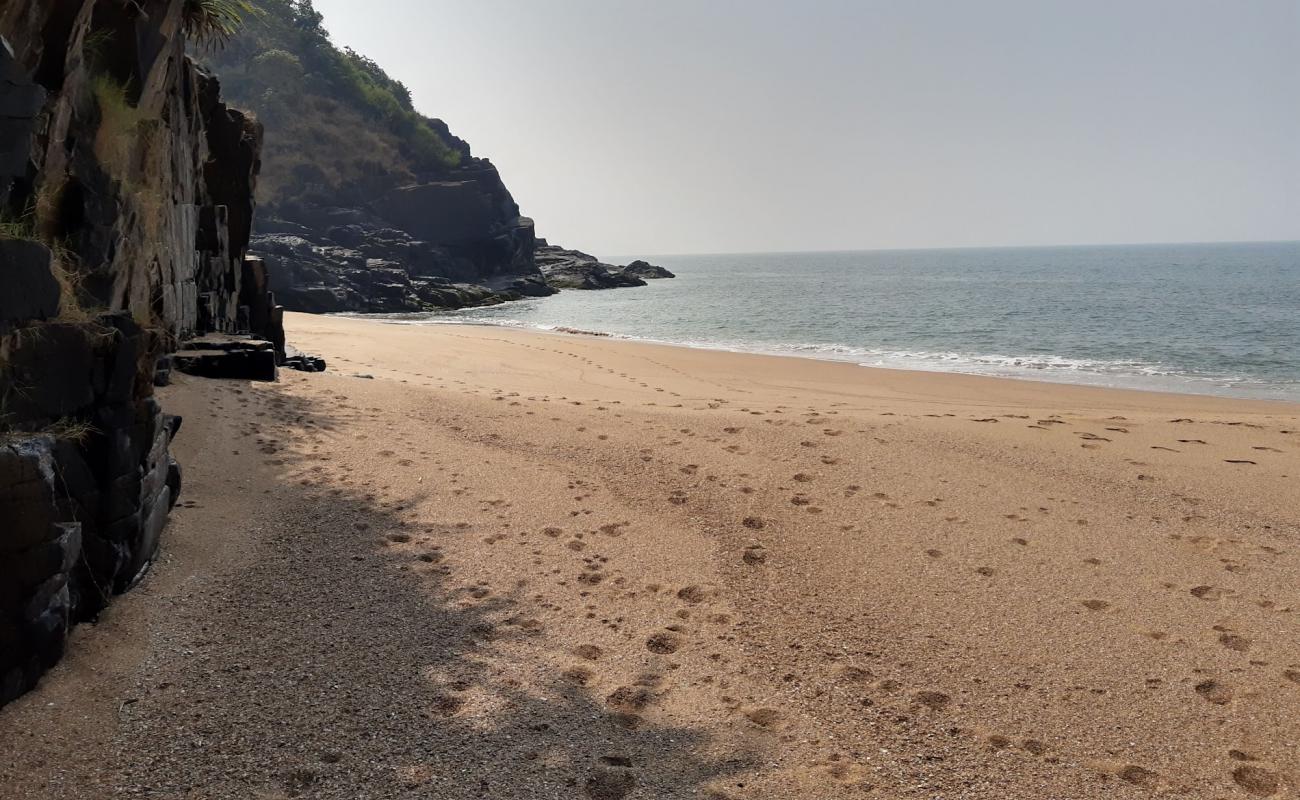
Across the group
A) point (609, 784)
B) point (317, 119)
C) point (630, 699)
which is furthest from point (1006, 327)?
point (317, 119)

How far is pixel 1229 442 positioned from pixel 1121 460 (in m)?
2.65

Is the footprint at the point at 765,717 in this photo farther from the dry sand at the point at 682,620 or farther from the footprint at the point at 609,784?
the footprint at the point at 609,784

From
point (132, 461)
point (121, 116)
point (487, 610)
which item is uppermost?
point (121, 116)

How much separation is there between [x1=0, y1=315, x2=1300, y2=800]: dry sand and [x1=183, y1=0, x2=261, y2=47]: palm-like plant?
4.74 m

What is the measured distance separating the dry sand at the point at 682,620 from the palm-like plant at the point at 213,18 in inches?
187

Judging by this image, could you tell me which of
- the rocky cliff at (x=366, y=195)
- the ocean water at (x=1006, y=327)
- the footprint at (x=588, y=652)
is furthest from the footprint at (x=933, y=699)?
the rocky cliff at (x=366, y=195)

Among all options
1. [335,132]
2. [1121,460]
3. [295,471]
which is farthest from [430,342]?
[335,132]

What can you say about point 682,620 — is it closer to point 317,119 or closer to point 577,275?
point 577,275

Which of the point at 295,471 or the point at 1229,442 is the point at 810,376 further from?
the point at 295,471

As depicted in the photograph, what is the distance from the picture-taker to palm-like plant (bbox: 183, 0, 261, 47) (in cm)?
1046

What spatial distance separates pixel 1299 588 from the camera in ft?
19.9

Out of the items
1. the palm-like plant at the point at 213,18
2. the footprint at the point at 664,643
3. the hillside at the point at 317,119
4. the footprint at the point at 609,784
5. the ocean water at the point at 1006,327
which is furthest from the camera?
the hillside at the point at 317,119

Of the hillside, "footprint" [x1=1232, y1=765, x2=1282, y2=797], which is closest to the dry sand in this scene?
"footprint" [x1=1232, y1=765, x2=1282, y2=797]

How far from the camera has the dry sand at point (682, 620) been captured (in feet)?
12.7
